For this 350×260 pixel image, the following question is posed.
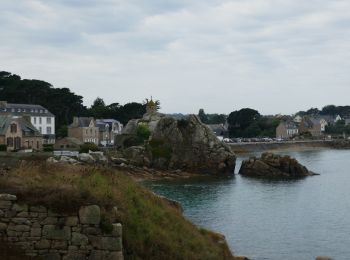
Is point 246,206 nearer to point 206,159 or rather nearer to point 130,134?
point 206,159

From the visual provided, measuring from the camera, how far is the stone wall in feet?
46.5

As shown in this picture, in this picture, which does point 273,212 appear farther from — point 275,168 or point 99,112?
point 99,112

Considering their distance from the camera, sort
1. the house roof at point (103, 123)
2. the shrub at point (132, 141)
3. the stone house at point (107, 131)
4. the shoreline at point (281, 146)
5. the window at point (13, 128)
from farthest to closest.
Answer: the shoreline at point (281, 146)
the house roof at point (103, 123)
the stone house at point (107, 131)
the shrub at point (132, 141)
the window at point (13, 128)

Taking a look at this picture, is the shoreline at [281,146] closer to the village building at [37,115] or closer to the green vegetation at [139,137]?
the green vegetation at [139,137]

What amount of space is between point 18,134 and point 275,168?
41784mm

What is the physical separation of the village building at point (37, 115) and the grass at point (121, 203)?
9398 centimetres

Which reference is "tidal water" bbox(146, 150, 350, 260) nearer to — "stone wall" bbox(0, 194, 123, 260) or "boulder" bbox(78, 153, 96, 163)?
"boulder" bbox(78, 153, 96, 163)

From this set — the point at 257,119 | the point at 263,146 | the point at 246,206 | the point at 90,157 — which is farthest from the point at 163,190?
the point at 257,119

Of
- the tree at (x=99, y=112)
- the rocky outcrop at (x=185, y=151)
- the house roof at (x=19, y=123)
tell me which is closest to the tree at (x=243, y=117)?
the tree at (x=99, y=112)

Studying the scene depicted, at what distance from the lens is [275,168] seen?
78.2 m

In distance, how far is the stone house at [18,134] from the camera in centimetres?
8562

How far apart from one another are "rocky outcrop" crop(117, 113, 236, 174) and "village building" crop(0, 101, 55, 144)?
3458cm

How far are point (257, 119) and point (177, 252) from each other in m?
186

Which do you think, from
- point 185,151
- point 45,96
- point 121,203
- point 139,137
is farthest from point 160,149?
point 121,203
